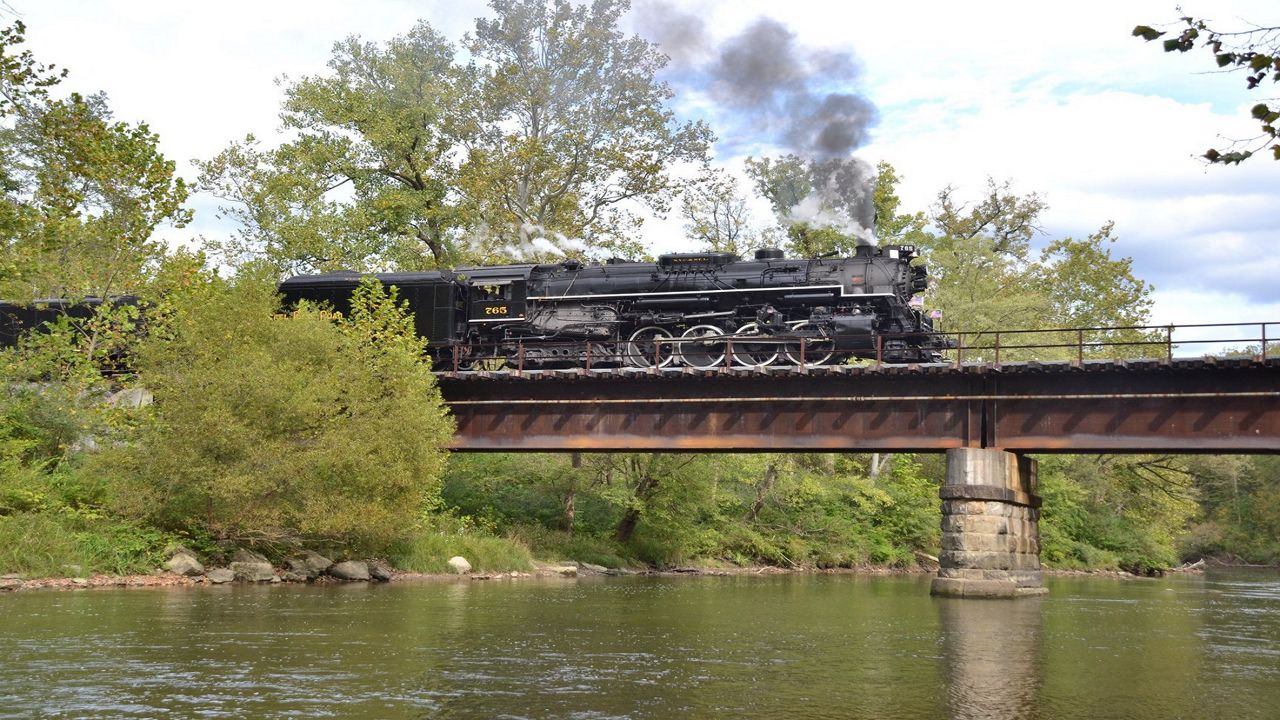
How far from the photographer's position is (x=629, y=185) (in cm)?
5241

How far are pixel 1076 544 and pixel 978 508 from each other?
31872mm

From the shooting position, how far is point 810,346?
114 ft

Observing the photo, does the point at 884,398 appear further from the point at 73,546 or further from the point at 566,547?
the point at 73,546

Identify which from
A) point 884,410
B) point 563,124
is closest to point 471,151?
point 563,124

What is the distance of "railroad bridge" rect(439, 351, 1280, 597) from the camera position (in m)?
28.7

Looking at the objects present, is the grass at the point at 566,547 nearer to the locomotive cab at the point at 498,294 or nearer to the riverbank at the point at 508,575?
the riverbank at the point at 508,575

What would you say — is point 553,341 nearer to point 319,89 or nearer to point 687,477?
point 687,477

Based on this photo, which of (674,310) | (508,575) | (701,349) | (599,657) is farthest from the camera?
(508,575)

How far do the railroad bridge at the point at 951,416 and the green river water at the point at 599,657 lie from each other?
285cm

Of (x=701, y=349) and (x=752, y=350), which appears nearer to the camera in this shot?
(x=752, y=350)

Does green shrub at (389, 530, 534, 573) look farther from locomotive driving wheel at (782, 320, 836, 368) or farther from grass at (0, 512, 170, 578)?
locomotive driving wheel at (782, 320, 836, 368)

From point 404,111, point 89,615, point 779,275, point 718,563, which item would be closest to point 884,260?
point 779,275

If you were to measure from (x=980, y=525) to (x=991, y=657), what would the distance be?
12.3 metres

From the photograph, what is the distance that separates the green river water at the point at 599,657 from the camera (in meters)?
13.3
